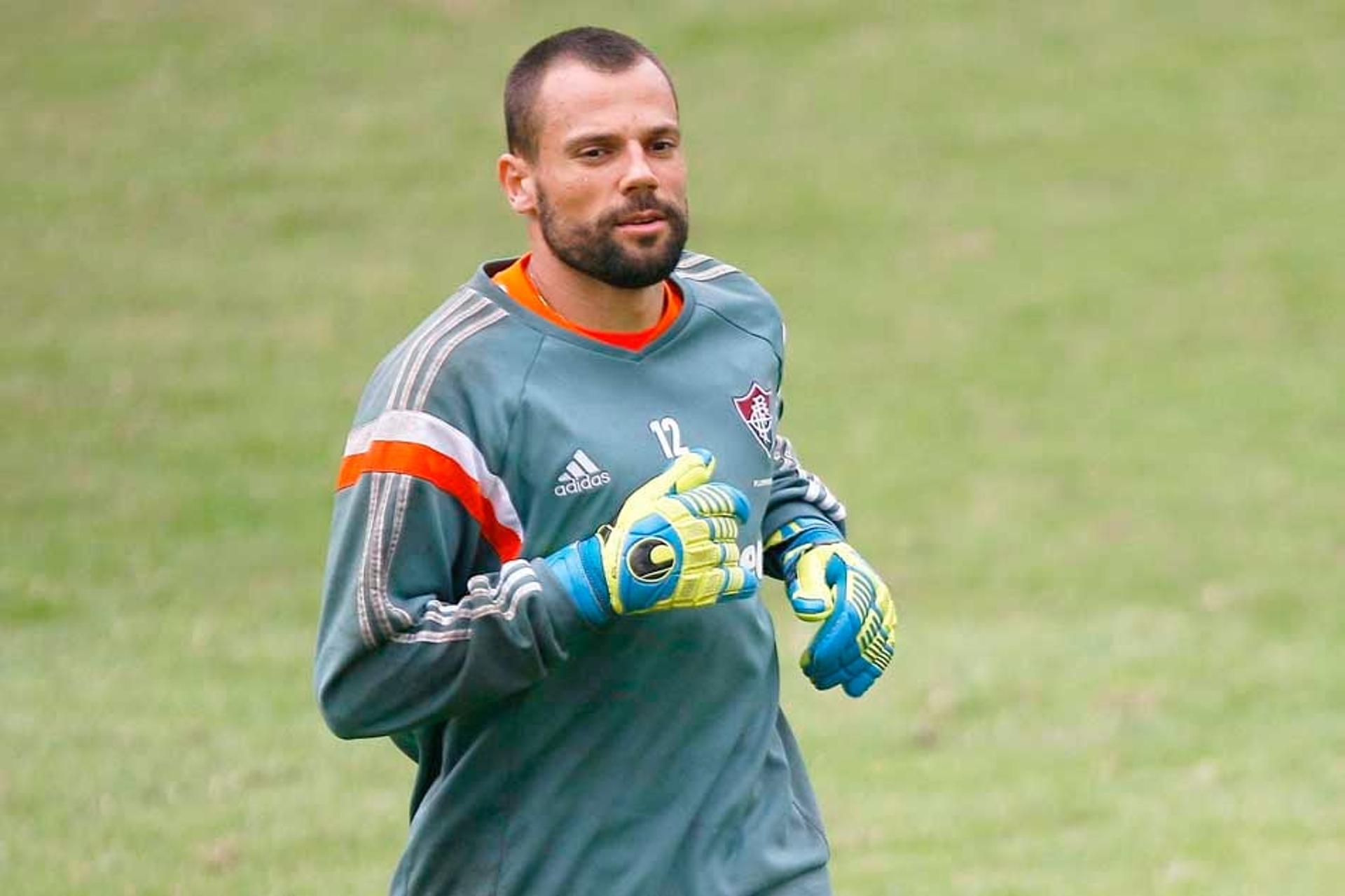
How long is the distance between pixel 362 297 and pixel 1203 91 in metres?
7.46

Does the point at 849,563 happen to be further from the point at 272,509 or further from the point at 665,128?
the point at 272,509

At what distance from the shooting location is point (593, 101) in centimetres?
407

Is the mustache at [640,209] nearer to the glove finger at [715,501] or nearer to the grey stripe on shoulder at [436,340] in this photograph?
the grey stripe on shoulder at [436,340]

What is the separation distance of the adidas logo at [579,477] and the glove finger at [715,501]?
0.18 metres

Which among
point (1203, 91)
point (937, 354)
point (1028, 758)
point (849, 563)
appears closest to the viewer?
point (849, 563)

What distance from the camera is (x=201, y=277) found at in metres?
16.2

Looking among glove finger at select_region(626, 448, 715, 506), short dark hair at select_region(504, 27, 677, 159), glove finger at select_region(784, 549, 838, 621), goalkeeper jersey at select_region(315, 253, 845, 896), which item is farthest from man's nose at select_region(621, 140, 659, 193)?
glove finger at select_region(784, 549, 838, 621)

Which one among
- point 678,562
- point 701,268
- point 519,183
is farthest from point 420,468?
point 701,268

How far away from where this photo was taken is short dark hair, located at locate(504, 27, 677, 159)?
4.12 metres

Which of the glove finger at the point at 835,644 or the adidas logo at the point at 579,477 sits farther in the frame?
the glove finger at the point at 835,644

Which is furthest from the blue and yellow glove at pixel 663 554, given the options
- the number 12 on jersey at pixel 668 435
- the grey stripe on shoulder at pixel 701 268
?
the grey stripe on shoulder at pixel 701 268

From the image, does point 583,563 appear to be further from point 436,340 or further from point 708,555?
point 436,340

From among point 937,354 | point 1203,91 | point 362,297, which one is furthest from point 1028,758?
point 1203,91

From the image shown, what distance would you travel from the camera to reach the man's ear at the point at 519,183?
4156mm
